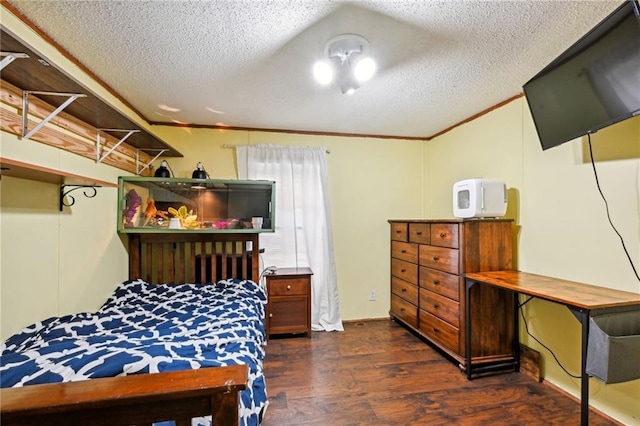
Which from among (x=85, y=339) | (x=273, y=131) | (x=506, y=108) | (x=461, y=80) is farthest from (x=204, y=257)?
(x=506, y=108)

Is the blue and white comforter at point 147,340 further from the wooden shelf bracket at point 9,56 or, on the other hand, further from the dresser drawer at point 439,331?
the dresser drawer at point 439,331

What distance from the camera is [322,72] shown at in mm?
1951

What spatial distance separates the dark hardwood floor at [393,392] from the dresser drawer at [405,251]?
86 centimetres

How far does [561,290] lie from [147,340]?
2.39m

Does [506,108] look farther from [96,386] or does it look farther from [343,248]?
[96,386]

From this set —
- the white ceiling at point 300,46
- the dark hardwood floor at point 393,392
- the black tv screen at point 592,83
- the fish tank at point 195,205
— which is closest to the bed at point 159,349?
the fish tank at point 195,205

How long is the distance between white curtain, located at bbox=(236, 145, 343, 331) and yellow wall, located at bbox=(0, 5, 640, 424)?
6.8 inches

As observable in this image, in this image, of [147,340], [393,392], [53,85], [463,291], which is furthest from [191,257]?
[463,291]

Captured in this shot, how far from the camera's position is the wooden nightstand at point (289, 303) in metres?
2.99

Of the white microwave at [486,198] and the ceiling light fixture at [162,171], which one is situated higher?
the ceiling light fixture at [162,171]

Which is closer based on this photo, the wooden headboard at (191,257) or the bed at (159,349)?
the bed at (159,349)

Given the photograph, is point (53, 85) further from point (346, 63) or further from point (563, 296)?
point (563, 296)

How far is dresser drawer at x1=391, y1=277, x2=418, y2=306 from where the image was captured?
10.0ft

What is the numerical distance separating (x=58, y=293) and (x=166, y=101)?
5.52 ft
